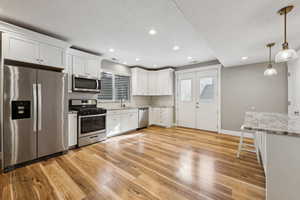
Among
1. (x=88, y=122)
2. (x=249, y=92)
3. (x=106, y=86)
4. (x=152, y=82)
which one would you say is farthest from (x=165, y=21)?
(x=152, y=82)

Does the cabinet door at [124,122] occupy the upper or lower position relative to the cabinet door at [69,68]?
lower

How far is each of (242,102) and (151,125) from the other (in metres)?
3.62

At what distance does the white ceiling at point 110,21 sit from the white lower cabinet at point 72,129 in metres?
1.85

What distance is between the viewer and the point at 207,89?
4.81 m

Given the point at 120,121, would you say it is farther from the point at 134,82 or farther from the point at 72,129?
the point at 134,82

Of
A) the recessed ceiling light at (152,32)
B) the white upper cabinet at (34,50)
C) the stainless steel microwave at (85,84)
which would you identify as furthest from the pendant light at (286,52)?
the stainless steel microwave at (85,84)

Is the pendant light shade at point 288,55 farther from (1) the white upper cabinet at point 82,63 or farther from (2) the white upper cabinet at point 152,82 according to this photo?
(2) the white upper cabinet at point 152,82

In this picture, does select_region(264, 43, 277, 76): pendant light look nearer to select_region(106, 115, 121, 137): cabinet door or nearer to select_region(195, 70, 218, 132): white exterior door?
select_region(195, 70, 218, 132): white exterior door

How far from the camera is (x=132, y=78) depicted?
5.40 m

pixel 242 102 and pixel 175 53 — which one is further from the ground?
pixel 175 53

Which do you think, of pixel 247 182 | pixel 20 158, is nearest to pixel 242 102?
pixel 247 182

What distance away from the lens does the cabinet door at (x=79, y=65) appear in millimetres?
3332

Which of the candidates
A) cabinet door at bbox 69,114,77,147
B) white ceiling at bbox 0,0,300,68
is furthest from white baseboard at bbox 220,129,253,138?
cabinet door at bbox 69,114,77,147

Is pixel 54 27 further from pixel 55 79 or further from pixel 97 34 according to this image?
pixel 55 79
